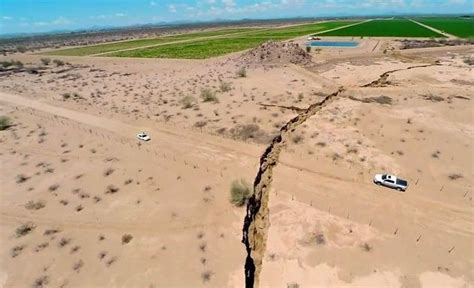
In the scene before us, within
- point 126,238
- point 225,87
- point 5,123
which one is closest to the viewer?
point 126,238

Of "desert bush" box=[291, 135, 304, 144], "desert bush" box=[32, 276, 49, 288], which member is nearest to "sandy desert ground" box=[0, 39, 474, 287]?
"desert bush" box=[32, 276, 49, 288]

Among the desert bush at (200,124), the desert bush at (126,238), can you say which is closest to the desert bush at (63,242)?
the desert bush at (126,238)

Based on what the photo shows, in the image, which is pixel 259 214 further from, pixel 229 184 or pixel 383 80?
pixel 383 80

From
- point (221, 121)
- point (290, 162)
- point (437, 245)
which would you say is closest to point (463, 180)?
point (437, 245)

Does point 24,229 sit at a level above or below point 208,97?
above

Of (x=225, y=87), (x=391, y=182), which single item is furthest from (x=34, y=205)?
(x=225, y=87)

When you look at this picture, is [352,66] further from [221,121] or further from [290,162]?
[290,162]

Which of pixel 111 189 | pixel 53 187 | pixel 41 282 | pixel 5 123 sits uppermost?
pixel 5 123

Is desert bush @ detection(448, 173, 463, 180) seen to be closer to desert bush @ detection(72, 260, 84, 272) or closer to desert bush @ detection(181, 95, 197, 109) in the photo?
desert bush @ detection(72, 260, 84, 272)
